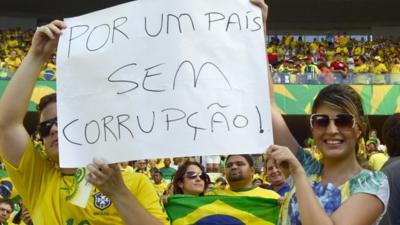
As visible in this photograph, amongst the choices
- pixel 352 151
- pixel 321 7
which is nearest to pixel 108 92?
pixel 352 151

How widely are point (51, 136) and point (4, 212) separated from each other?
4212 millimetres

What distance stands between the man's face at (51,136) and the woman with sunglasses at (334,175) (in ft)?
2.80

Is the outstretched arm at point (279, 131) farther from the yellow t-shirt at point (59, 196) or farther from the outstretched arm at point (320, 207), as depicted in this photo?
the yellow t-shirt at point (59, 196)

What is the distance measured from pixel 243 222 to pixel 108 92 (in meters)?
1.51

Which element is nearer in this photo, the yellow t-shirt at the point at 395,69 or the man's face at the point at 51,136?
the man's face at the point at 51,136

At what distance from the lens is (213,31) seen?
8.22 feet

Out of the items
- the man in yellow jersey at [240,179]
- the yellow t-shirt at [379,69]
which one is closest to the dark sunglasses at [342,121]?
the man in yellow jersey at [240,179]

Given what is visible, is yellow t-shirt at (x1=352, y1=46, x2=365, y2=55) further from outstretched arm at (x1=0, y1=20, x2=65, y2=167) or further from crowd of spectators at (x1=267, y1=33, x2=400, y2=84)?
outstretched arm at (x1=0, y1=20, x2=65, y2=167)

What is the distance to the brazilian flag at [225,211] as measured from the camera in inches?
143

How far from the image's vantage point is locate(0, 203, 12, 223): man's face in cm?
647

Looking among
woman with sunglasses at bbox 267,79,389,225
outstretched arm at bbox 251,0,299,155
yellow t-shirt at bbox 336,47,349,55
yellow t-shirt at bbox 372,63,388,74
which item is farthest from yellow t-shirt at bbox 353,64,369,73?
woman with sunglasses at bbox 267,79,389,225

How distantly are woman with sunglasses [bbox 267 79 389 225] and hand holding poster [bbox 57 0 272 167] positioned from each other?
0.19 metres

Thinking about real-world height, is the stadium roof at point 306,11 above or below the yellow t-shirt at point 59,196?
above

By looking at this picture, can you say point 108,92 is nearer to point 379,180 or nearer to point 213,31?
point 213,31
